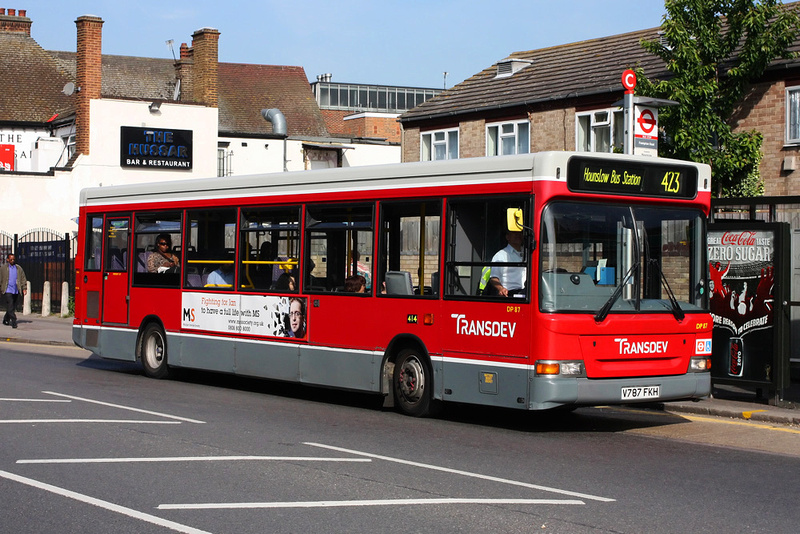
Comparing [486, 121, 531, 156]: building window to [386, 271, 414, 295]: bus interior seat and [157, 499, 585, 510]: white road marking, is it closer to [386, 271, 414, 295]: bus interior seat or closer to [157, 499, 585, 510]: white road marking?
[386, 271, 414, 295]: bus interior seat

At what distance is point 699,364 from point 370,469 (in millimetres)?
4560

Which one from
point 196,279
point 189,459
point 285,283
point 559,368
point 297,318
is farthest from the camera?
point 196,279

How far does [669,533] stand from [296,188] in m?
8.34

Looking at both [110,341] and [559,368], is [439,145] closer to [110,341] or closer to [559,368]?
[110,341]

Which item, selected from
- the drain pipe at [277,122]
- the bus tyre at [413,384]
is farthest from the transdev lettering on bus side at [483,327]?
the drain pipe at [277,122]

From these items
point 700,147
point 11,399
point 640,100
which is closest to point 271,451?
point 11,399

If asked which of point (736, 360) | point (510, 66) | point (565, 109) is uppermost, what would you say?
A: point (510, 66)

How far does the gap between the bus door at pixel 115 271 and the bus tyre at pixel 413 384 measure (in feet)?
21.1

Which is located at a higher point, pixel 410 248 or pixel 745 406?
pixel 410 248

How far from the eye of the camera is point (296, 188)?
1407 cm

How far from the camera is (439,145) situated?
3481 cm

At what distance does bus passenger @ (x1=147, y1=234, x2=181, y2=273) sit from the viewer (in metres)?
16.3

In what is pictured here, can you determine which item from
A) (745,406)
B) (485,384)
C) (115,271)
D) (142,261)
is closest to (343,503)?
(485,384)

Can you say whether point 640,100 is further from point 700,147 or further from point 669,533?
point 669,533
